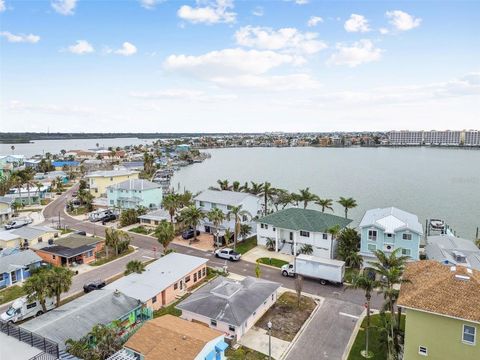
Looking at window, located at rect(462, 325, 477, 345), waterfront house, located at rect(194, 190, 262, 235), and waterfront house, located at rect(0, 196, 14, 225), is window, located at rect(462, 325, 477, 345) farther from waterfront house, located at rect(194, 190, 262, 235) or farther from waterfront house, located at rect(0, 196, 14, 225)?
waterfront house, located at rect(0, 196, 14, 225)

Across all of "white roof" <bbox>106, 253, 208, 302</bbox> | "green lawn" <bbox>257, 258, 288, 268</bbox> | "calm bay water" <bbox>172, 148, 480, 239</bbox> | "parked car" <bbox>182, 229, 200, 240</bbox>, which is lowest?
"calm bay water" <bbox>172, 148, 480, 239</bbox>

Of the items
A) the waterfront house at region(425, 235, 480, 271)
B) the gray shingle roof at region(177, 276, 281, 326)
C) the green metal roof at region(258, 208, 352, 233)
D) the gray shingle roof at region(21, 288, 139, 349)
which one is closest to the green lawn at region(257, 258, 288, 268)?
the green metal roof at region(258, 208, 352, 233)

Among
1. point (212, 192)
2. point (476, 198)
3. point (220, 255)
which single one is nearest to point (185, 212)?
point (220, 255)

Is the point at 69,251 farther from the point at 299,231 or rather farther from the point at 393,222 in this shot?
the point at 393,222

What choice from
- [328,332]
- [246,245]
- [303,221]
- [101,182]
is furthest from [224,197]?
[101,182]

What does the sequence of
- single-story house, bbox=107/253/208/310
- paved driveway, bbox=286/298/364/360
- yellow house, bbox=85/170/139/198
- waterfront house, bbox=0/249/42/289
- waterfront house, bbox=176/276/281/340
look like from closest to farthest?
paved driveway, bbox=286/298/364/360, waterfront house, bbox=176/276/281/340, single-story house, bbox=107/253/208/310, waterfront house, bbox=0/249/42/289, yellow house, bbox=85/170/139/198

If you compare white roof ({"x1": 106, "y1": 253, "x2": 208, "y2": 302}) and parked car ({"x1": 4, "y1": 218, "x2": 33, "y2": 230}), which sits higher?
white roof ({"x1": 106, "y1": 253, "x2": 208, "y2": 302})
